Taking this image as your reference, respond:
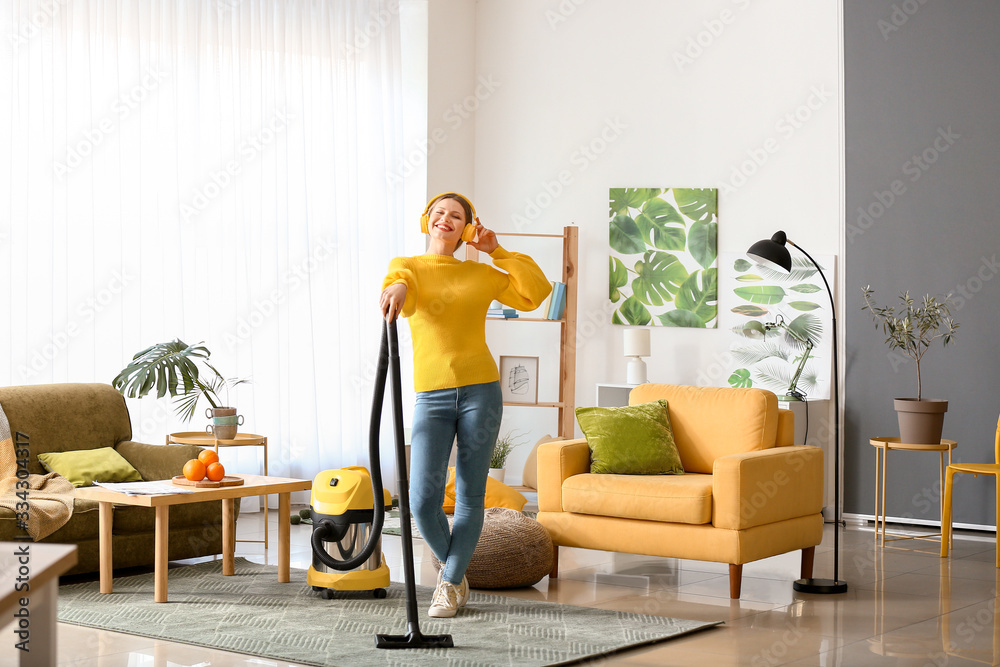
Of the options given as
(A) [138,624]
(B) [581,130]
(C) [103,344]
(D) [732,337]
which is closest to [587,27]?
(B) [581,130]

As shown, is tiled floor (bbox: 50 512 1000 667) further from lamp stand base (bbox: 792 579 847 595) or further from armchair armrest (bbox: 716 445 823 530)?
armchair armrest (bbox: 716 445 823 530)

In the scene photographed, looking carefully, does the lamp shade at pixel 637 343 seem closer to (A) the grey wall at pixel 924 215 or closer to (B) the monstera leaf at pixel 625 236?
(B) the monstera leaf at pixel 625 236

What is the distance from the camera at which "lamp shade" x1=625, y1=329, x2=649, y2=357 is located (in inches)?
287

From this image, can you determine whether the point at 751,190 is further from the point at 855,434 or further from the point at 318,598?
the point at 318,598

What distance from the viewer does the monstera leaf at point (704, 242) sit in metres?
7.37

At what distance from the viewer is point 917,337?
21.6 feet

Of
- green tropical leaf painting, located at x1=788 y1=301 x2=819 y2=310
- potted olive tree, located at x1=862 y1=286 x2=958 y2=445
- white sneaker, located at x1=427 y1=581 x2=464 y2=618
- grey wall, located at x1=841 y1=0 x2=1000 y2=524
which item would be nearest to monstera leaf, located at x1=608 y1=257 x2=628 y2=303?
green tropical leaf painting, located at x1=788 y1=301 x2=819 y2=310

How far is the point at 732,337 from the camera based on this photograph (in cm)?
727

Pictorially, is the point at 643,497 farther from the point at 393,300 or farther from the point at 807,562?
the point at 393,300

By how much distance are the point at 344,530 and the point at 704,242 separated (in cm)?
373

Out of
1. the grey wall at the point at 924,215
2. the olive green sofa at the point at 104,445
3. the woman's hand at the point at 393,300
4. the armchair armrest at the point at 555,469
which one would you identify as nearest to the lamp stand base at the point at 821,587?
the armchair armrest at the point at 555,469

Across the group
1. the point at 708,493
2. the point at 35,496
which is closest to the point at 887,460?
the point at 708,493

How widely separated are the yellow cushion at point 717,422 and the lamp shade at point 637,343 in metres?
1.84

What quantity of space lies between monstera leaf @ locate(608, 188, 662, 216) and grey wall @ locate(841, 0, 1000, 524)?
1360mm
